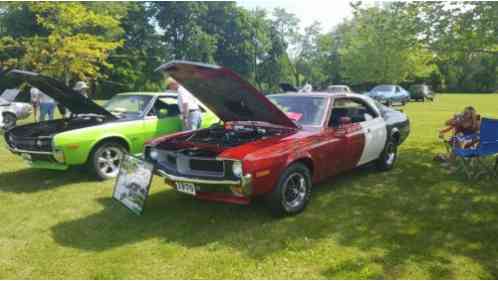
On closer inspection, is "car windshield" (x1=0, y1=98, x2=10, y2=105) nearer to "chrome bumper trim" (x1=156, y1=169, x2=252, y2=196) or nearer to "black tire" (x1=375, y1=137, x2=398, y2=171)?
"chrome bumper trim" (x1=156, y1=169, x2=252, y2=196)

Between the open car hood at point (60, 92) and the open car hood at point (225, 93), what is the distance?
238 cm

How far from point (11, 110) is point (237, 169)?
14.6 meters

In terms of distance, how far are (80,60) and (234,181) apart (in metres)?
19.7

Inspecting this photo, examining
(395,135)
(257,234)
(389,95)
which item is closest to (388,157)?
(395,135)

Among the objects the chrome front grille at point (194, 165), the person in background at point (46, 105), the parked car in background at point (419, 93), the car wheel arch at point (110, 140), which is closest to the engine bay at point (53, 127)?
the car wheel arch at point (110, 140)

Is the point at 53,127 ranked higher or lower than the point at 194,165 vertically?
higher

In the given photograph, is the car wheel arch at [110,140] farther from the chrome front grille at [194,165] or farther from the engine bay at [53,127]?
the chrome front grille at [194,165]

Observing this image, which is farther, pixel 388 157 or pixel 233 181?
pixel 388 157

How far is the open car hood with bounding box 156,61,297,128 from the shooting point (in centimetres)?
455

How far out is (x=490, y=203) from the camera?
5441 millimetres

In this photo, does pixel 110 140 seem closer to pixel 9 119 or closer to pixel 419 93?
pixel 9 119

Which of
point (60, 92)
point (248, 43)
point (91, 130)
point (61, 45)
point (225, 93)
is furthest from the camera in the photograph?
point (248, 43)

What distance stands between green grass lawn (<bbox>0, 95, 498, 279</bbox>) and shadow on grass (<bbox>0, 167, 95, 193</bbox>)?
0.20 ft

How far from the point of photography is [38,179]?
273 inches
